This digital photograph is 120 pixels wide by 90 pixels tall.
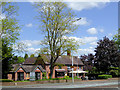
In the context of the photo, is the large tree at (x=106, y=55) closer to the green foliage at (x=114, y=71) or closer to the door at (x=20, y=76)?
the green foliage at (x=114, y=71)

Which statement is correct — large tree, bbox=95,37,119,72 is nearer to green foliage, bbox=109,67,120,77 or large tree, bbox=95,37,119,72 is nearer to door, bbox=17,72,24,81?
green foliage, bbox=109,67,120,77

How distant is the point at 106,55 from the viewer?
5469cm

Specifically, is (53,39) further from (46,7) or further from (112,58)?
(112,58)

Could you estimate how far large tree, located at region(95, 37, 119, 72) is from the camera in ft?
178

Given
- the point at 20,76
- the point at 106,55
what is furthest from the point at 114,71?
the point at 20,76

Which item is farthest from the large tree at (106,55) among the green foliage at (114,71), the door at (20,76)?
the door at (20,76)

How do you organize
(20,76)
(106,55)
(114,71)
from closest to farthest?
(20,76), (114,71), (106,55)

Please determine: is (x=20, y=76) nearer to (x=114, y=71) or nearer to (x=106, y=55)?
(x=106, y=55)

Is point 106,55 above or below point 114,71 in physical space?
above

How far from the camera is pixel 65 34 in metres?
34.8

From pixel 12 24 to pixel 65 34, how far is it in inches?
472

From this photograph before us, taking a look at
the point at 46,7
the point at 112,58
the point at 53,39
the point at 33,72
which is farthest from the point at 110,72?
the point at 46,7

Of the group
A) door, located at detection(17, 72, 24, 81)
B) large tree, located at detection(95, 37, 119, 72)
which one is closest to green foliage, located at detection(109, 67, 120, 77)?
large tree, located at detection(95, 37, 119, 72)

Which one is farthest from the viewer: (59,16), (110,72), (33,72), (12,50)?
(110,72)
